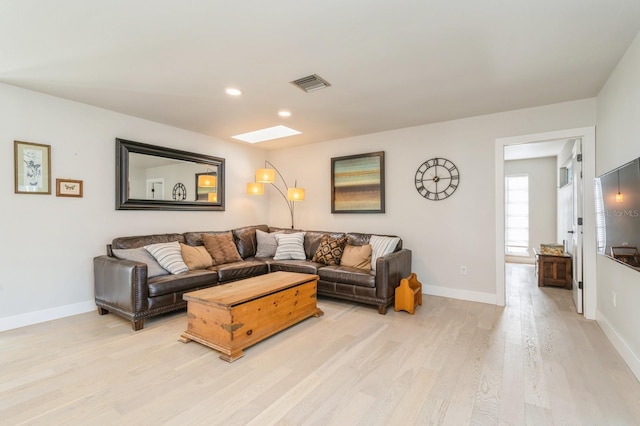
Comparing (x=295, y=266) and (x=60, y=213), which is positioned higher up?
(x=60, y=213)

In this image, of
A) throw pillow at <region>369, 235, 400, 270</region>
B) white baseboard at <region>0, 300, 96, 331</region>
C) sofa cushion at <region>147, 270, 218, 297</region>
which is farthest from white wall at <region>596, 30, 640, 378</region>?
white baseboard at <region>0, 300, 96, 331</region>

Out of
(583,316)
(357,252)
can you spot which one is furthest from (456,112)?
(583,316)

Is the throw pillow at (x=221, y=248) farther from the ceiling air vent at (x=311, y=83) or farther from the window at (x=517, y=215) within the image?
the window at (x=517, y=215)

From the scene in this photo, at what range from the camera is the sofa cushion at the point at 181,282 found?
3.08 metres

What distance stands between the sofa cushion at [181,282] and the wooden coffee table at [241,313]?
62cm

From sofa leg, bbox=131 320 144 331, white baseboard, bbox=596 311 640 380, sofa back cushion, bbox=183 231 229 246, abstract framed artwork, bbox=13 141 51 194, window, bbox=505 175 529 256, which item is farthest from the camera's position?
window, bbox=505 175 529 256

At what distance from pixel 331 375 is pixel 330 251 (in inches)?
84.6

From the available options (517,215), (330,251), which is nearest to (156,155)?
(330,251)

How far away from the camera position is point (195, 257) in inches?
149

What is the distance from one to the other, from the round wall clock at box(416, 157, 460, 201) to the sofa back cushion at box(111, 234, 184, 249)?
3432mm

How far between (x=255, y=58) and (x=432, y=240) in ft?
10.5

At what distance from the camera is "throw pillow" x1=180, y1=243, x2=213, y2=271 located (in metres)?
3.72

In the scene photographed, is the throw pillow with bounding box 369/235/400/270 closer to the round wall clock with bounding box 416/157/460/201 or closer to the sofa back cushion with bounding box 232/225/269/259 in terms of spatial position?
the round wall clock with bounding box 416/157/460/201

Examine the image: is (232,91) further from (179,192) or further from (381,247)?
(381,247)
